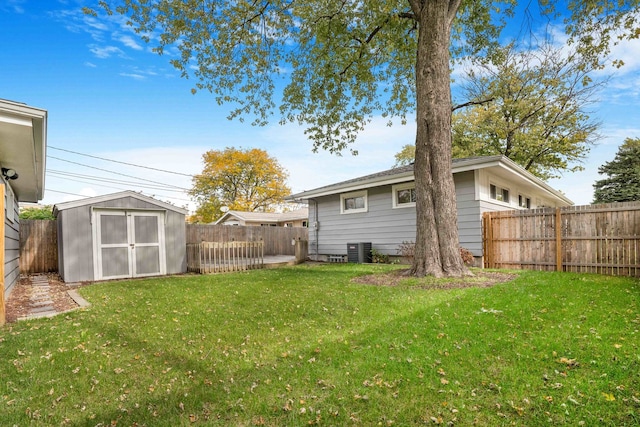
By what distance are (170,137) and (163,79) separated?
1285 centimetres

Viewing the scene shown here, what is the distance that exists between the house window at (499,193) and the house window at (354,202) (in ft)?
14.9

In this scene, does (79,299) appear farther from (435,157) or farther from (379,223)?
(379,223)

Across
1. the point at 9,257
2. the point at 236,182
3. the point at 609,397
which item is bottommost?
the point at 609,397

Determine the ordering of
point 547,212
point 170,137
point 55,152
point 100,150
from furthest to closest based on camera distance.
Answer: point 100,150 < point 55,152 < point 170,137 < point 547,212

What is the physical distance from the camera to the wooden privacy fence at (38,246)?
12.4m

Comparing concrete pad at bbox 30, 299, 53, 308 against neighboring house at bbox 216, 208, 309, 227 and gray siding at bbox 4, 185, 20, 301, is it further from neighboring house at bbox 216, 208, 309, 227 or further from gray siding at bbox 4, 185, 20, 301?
neighboring house at bbox 216, 208, 309, 227

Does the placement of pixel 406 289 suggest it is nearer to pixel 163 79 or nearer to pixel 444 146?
pixel 444 146

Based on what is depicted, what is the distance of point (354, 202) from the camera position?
1379 cm

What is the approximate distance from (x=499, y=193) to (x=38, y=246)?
17.5 meters

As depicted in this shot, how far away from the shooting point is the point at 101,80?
13633mm

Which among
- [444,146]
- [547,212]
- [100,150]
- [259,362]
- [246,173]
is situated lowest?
[259,362]

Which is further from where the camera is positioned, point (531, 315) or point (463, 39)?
point (463, 39)

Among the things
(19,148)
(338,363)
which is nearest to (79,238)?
(19,148)

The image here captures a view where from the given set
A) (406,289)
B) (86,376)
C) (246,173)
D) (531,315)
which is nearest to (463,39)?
(406,289)
